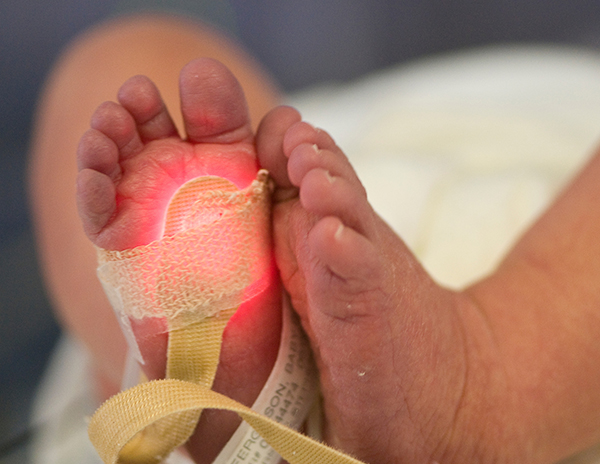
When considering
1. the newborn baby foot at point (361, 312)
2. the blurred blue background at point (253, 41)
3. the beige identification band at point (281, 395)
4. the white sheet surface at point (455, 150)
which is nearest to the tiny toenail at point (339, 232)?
the newborn baby foot at point (361, 312)

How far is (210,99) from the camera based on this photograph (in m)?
0.37

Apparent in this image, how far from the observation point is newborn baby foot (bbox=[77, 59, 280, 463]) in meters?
0.34

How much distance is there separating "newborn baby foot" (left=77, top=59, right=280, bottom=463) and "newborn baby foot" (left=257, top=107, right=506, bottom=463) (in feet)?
0.08

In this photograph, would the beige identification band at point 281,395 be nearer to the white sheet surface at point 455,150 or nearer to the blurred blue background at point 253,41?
the white sheet surface at point 455,150

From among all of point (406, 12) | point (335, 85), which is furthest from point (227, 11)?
point (406, 12)

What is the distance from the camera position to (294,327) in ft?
1.28

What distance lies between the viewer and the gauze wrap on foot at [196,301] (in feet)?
1.15

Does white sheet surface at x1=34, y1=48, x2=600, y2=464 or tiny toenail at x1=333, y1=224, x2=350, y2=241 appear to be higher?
tiny toenail at x1=333, y1=224, x2=350, y2=241

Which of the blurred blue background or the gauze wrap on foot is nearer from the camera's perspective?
the gauze wrap on foot

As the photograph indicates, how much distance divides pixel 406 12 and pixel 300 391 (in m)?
1.11

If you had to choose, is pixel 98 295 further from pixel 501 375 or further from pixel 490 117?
pixel 490 117

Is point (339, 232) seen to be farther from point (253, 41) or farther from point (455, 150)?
point (253, 41)

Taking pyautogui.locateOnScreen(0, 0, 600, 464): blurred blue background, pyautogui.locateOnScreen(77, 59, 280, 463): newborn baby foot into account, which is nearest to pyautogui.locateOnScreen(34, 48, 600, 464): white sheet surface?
pyautogui.locateOnScreen(0, 0, 600, 464): blurred blue background

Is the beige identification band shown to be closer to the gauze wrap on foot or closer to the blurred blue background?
the gauze wrap on foot
